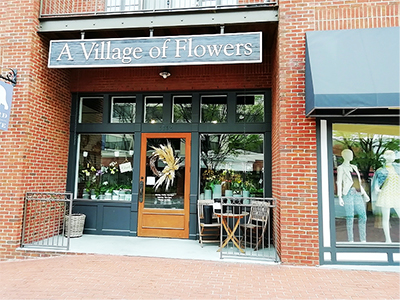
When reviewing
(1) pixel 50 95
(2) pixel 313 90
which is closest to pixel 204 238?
(2) pixel 313 90

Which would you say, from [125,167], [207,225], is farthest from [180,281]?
[125,167]

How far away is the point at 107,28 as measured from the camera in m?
5.57

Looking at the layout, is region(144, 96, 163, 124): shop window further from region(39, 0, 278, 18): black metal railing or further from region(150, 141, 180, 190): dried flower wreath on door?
region(39, 0, 278, 18): black metal railing

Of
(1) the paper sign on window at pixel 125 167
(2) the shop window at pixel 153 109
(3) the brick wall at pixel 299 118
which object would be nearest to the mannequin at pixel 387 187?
(3) the brick wall at pixel 299 118

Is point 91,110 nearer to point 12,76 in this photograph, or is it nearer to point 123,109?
point 123,109

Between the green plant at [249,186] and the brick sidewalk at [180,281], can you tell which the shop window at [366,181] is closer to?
the brick sidewalk at [180,281]

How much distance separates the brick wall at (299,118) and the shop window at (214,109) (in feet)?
6.07

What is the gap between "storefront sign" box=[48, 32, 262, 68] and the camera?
16.5ft

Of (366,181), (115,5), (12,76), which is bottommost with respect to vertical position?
(366,181)

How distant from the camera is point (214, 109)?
6.82 m

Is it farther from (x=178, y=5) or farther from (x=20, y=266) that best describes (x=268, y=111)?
(x=20, y=266)

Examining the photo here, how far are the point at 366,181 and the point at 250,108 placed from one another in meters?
2.96

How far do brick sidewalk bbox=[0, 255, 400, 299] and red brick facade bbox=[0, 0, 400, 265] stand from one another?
2.03 feet

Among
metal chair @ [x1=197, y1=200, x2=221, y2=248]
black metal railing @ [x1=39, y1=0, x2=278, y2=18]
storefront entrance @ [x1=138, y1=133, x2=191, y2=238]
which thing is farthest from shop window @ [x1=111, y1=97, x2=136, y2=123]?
metal chair @ [x1=197, y1=200, x2=221, y2=248]
